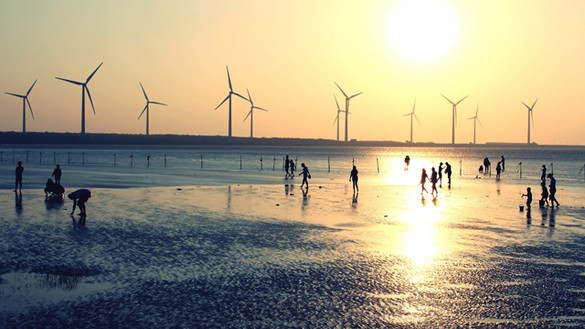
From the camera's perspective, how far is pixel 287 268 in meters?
13.5

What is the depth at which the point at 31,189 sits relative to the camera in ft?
111

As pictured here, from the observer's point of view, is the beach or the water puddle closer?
the beach

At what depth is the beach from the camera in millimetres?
9875

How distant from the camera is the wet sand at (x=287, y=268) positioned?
9.89 meters

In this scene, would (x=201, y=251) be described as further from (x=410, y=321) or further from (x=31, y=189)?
(x=31, y=189)

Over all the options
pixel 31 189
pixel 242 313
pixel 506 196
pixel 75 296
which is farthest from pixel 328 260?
pixel 31 189

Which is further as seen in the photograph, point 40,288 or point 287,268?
point 287,268

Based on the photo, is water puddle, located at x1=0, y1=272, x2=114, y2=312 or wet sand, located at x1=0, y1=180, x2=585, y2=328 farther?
water puddle, located at x1=0, y1=272, x2=114, y2=312

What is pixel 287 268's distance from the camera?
44.2 ft

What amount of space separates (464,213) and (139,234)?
1559cm

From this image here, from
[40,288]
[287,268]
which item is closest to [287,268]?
[287,268]

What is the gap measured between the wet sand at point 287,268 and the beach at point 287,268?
1.8 inches

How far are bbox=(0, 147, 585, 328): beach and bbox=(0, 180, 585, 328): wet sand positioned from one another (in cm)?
5

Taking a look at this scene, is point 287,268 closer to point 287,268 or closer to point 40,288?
point 287,268
